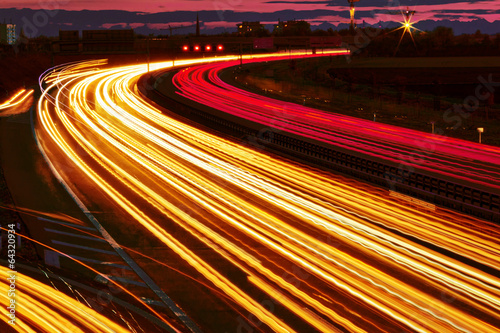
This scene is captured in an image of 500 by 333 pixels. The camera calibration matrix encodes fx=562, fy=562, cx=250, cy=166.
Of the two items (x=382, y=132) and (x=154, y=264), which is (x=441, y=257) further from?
(x=382, y=132)

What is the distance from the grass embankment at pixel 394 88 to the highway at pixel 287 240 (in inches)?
594

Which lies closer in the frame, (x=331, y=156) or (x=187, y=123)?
(x=331, y=156)

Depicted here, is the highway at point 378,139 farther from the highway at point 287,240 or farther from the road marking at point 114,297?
the road marking at point 114,297

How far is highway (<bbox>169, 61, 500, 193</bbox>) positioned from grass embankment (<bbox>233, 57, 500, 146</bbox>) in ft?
10.4

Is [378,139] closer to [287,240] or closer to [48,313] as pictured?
[287,240]

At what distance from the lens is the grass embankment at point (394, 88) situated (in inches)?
1724

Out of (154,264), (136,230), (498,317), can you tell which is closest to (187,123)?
(136,230)

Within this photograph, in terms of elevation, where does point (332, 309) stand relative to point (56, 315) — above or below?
below

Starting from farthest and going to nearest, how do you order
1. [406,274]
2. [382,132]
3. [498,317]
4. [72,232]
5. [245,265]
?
[382,132] → [72,232] → [245,265] → [406,274] → [498,317]

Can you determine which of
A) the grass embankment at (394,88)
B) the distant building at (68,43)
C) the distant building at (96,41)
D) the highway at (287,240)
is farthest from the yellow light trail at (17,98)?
the distant building at (96,41)

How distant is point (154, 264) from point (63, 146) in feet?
61.1

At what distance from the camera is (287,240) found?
53.8 ft

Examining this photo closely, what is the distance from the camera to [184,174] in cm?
2502

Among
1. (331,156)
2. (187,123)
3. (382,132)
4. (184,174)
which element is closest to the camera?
(184,174)
